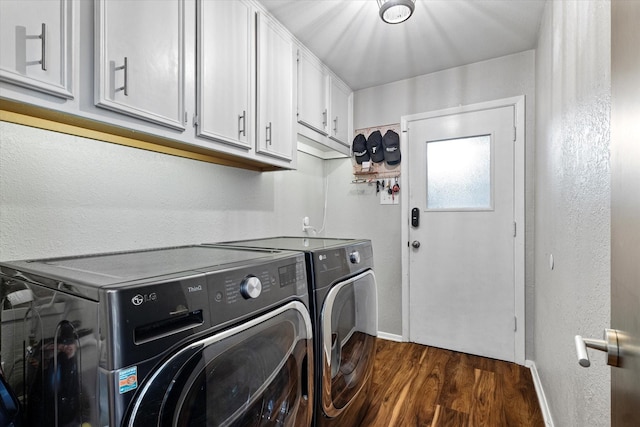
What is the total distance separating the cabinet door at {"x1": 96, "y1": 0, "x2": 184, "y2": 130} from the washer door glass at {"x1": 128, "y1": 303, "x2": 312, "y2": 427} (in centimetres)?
88

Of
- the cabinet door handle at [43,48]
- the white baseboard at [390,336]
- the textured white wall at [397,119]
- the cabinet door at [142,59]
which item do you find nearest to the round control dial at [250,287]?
the cabinet door at [142,59]

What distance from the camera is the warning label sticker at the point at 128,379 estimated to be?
2.15 ft

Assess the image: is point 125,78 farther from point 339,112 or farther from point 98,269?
point 339,112

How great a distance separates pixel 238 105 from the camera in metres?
1.62

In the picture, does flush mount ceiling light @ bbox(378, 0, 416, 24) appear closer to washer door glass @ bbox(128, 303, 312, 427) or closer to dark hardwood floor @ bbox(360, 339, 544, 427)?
washer door glass @ bbox(128, 303, 312, 427)

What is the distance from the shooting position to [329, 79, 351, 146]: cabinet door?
2637 millimetres

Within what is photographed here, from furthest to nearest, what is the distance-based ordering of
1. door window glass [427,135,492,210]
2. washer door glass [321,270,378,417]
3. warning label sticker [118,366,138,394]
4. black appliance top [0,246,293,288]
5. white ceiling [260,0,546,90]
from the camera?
1. door window glass [427,135,492,210]
2. white ceiling [260,0,546,90]
3. washer door glass [321,270,378,417]
4. black appliance top [0,246,293,288]
5. warning label sticker [118,366,138,394]

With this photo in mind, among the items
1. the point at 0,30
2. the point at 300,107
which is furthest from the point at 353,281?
the point at 0,30

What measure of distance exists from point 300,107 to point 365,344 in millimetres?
1571

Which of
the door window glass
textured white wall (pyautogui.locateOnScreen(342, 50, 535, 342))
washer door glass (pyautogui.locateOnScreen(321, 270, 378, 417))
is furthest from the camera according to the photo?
the door window glass

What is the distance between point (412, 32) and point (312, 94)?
2.56 ft

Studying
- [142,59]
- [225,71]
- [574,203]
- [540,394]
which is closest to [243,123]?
[225,71]

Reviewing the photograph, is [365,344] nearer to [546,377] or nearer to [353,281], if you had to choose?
[353,281]

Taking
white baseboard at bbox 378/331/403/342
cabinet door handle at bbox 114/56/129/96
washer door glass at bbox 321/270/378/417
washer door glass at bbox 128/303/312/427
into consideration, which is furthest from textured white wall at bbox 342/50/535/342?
cabinet door handle at bbox 114/56/129/96
